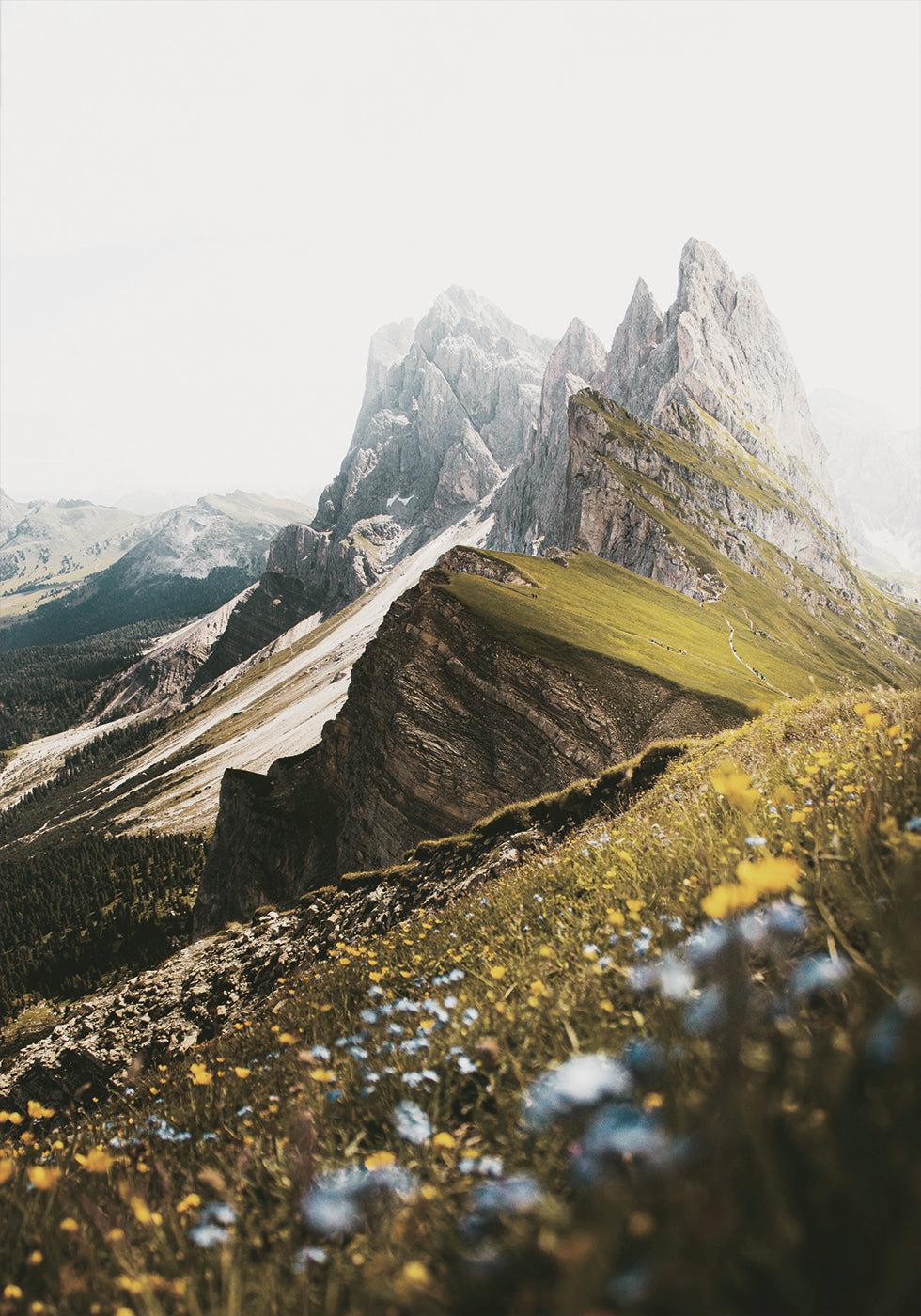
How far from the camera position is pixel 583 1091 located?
5.90 ft

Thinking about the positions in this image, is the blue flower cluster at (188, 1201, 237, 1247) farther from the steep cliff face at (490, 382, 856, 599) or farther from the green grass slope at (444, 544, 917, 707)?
the steep cliff face at (490, 382, 856, 599)

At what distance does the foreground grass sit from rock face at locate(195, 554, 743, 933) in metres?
40.5

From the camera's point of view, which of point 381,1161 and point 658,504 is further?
point 658,504

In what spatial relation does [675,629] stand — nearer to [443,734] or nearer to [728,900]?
[443,734]

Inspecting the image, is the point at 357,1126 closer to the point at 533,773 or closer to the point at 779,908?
the point at 779,908

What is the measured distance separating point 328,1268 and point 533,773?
1716 inches

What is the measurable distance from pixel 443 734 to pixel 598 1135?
45351mm

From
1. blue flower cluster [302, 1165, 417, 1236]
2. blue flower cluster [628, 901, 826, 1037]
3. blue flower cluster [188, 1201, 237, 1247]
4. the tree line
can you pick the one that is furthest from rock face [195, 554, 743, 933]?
the tree line

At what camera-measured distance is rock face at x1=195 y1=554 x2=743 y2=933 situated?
148ft

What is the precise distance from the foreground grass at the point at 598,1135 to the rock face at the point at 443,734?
133 ft

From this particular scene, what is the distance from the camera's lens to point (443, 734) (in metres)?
46.7

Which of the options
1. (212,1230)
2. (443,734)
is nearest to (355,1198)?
(212,1230)

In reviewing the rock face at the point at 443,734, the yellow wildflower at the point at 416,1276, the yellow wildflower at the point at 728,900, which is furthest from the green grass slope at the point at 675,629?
the yellow wildflower at the point at 416,1276

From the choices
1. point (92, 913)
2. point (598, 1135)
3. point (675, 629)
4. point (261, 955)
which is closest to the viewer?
point (598, 1135)
